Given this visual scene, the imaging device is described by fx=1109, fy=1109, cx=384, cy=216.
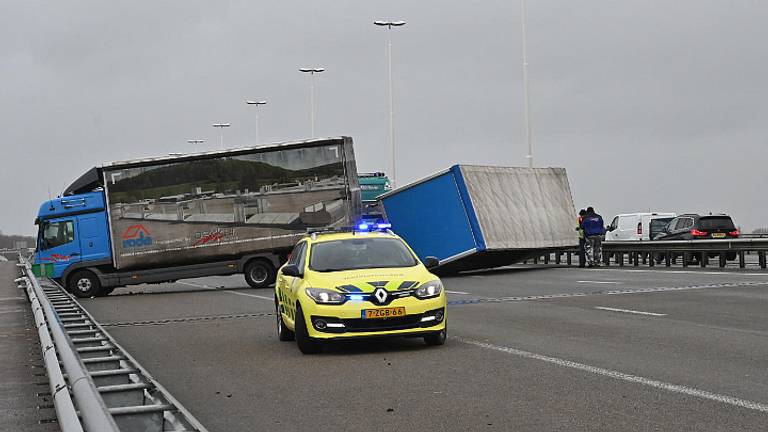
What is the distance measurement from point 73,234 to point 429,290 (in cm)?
1960

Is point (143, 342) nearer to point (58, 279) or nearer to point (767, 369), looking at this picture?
point (767, 369)

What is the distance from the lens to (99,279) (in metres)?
29.2

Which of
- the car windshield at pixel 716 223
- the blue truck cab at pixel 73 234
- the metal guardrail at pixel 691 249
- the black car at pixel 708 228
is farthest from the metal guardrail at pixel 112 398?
the car windshield at pixel 716 223

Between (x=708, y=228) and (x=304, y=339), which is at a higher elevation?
(x=304, y=339)

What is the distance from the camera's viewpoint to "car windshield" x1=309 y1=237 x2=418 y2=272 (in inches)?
498

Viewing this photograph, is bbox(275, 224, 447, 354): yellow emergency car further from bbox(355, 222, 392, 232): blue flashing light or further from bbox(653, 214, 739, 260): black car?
bbox(653, 214, 739, 260): black car

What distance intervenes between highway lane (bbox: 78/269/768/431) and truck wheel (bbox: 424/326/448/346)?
3.7 inches

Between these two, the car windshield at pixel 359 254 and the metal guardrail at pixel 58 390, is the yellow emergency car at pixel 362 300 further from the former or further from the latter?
the metal guardrail at pixel 58 390

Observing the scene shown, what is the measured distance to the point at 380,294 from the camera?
1166cm

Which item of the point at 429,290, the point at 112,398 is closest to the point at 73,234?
the point at 429,290

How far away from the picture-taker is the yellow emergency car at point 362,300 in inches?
458

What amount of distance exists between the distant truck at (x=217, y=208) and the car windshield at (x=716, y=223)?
1417 cm

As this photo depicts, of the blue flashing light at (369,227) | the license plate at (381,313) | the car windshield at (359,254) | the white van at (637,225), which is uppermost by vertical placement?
the blue flashing light at (369,227)

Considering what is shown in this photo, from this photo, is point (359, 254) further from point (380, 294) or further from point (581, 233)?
point (581, 233)
